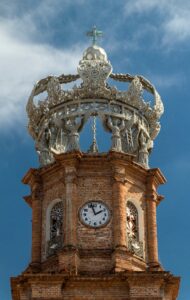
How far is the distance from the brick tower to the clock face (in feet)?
0.14

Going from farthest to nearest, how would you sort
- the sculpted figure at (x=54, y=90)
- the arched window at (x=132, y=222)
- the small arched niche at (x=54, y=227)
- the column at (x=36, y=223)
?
the sculpted figure at (x=54, y=90)
the arched window at (x=132, y=222)
the column at (x=36, y=223)
the small arched niche at (x=54, y=227)

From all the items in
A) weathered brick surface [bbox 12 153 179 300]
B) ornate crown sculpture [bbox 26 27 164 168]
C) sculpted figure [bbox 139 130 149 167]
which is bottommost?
weathered brick surface [bbox 12 153 179 300]

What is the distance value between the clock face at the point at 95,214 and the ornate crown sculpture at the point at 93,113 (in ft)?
11.0

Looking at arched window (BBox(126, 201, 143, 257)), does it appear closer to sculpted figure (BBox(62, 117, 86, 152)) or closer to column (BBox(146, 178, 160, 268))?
column (BBox(146, 178, 160, 268))

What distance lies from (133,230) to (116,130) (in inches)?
188

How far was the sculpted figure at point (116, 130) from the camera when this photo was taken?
165 feet

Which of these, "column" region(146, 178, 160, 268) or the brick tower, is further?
"column" region(146, 178, 160, 268)

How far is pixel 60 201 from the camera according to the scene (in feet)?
162

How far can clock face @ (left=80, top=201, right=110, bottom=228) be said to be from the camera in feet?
159

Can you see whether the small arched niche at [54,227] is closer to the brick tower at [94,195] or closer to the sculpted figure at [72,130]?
the brick tower at [94,195]

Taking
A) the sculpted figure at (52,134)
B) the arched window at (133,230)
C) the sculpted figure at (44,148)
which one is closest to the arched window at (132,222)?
the arched window at (133,230)

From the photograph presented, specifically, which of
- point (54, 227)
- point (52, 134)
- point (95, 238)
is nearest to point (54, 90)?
point (52, 134)

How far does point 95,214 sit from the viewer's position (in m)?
48.6

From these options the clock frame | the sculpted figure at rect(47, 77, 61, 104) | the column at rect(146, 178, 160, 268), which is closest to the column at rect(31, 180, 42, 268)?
the clock frame
